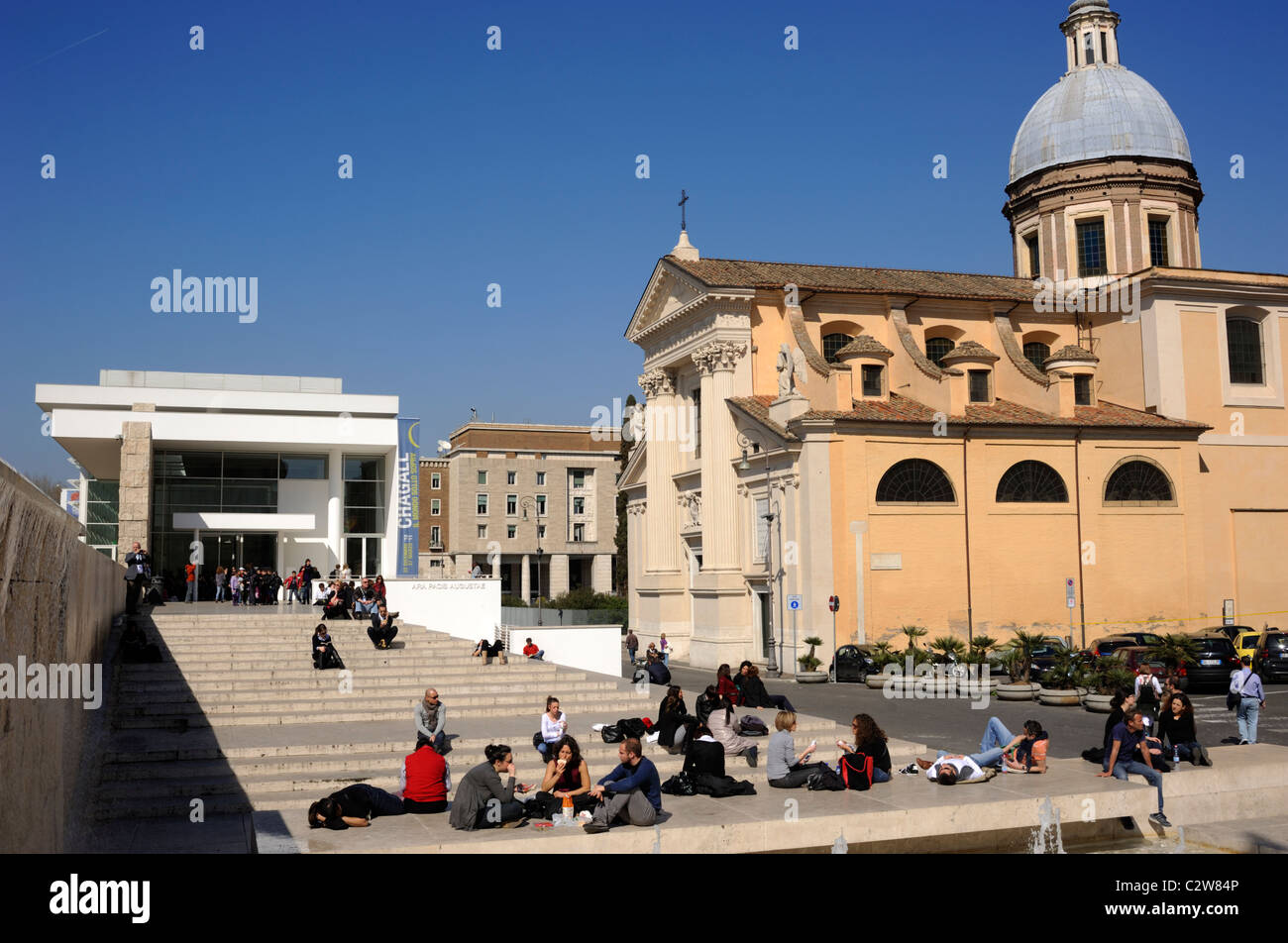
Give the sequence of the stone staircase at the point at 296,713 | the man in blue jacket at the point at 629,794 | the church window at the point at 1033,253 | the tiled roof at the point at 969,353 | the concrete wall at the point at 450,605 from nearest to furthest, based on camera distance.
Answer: the man in blue jacket at the point at 629,794
the stone staircase at the point at 296,713
the concrete wall at the point at 450,605
the tiled roof at the point at 969,353
the church window at the point at 1033,253

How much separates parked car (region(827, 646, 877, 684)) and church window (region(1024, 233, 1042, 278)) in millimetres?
25890

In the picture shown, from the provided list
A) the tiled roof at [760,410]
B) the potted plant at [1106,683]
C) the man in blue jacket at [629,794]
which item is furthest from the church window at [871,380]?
the man in blue jacket at [629,794]

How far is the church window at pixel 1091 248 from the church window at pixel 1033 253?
8.08 feet

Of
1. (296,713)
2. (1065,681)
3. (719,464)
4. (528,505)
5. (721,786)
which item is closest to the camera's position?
(721,786)

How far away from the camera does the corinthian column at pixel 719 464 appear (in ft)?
139

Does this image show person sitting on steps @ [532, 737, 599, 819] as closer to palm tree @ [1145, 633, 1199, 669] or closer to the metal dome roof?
palm tree @ [1145, 633, 1199, 669]

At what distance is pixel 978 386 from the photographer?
43.0 m

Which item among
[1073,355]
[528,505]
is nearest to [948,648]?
[1073,355]

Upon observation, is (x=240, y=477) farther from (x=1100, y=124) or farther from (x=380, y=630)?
(x=1100, y=124)

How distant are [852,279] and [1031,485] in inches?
497

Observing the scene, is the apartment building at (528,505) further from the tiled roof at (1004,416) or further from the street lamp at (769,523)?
the tiled roof at (1004,416)

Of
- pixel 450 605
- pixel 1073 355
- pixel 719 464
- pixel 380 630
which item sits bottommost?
pixel 380 630

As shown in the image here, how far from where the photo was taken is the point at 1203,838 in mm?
12719

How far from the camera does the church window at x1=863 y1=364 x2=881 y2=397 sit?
41.3m
